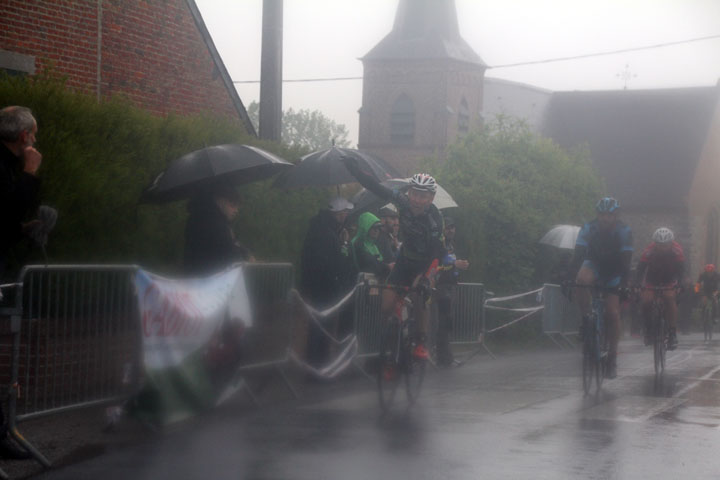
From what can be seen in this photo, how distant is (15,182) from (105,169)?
313 cm

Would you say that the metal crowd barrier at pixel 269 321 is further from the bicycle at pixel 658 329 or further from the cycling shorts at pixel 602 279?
the bicycle at pixel 658 329

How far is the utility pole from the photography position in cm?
1563

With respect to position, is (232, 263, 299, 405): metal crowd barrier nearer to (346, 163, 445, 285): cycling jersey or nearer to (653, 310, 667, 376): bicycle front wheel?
(346, 163, 445, 285): cycling jersey

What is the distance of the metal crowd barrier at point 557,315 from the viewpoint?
65.2 feet

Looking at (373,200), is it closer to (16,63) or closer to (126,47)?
(126,47)

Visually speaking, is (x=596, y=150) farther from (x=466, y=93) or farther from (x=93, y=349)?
(x=93, y=349)

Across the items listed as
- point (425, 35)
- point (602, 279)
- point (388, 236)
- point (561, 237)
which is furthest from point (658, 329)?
point (425, 35)

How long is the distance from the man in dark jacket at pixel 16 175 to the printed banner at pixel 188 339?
1.38 metres

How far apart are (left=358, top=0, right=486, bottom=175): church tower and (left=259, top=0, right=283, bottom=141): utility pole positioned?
4924 cm

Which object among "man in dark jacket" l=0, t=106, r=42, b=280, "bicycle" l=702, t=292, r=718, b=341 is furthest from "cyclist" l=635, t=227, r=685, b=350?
"bicycle" l=702, t=292, r=718, b=341

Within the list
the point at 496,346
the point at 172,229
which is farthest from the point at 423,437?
the point at 496,346

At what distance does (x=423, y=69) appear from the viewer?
6569cm

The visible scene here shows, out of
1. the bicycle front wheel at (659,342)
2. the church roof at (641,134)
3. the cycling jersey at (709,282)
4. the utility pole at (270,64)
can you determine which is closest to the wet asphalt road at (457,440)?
the bicycle front wheel at (659,342)

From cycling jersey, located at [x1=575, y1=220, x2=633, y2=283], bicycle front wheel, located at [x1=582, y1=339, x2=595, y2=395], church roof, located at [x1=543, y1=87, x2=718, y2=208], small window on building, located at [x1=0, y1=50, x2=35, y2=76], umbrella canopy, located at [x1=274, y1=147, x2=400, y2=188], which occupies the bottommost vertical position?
bicycle front wheel, located at [x1=582, y1=339, x2=595, y2=395]
